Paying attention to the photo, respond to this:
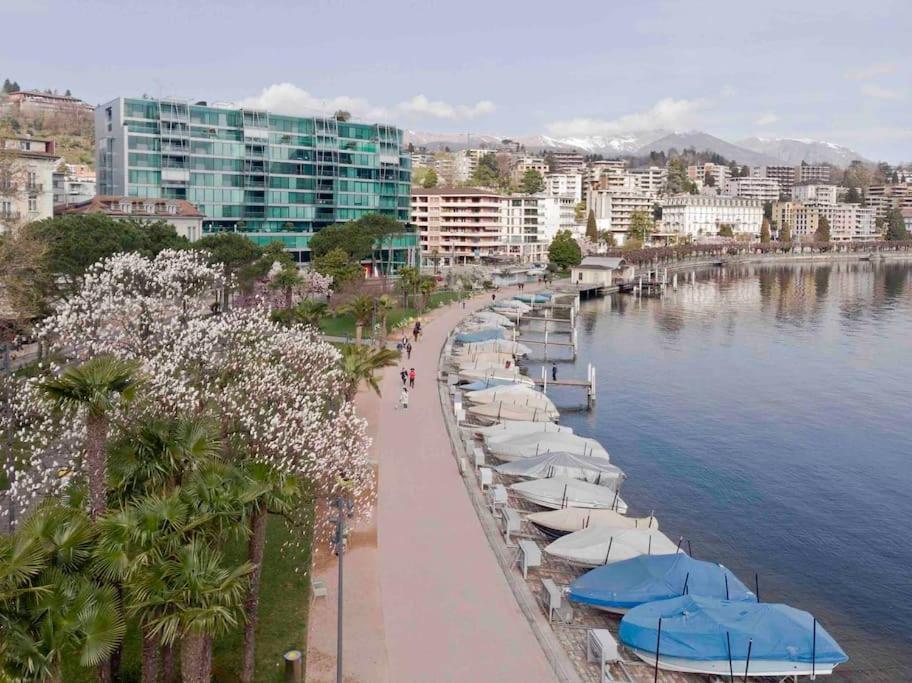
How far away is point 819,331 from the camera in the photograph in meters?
→ 86.3

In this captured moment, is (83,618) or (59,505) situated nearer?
(83,618)

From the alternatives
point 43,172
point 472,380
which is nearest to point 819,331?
point 472,380

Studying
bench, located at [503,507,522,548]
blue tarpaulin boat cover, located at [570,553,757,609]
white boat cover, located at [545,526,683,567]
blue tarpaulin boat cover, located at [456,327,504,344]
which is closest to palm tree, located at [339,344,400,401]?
bench, located at [503,507,522,548]

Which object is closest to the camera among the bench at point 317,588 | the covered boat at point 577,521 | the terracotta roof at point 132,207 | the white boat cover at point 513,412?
the bench at point 317,588

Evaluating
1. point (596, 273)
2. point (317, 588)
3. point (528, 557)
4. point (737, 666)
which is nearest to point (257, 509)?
point (317, 588)

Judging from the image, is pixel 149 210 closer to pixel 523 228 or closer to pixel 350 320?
pixel 350 320

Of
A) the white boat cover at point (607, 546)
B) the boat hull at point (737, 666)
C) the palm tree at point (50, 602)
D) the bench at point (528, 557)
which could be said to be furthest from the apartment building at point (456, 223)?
the palm tree at point (50, 602)

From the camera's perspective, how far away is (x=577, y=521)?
27.7 m

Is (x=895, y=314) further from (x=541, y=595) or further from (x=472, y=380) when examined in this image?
(x=541, y=595)

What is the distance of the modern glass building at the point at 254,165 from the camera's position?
99312 mm

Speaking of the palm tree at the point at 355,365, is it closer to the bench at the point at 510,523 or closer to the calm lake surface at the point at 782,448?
the bench at the point at 510,523

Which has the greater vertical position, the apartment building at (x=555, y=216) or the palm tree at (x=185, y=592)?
the apartment building at (x=555, y=216)

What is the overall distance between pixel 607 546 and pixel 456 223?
→ 125055 millimetres

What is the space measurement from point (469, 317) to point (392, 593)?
5763 centimetres
